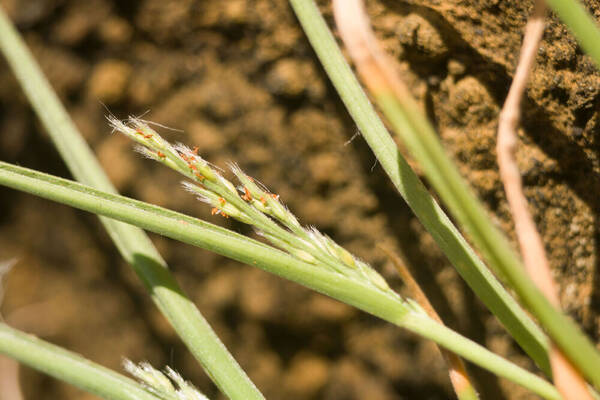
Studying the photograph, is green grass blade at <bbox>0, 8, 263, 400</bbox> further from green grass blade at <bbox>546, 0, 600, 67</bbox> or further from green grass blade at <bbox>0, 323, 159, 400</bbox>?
green grass blade at <bbox>546, 0, 600, 67</bbox>

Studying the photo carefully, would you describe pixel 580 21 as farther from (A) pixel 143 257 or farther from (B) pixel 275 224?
(A) pixel 143 257

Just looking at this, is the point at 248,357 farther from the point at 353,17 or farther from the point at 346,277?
the point at 353,17

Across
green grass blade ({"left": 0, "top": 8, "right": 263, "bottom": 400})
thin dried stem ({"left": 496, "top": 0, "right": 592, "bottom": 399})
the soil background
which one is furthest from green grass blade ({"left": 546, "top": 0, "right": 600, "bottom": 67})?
Answer: green grass blade ({"left": 0, "top": 8, "right": 263, "bottom": 400})

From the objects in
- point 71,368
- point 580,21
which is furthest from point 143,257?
point 580,21

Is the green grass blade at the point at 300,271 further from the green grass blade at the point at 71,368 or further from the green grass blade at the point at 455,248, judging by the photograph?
the green grass blade at the point at 71,368

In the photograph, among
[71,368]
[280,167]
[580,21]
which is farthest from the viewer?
[280,167]

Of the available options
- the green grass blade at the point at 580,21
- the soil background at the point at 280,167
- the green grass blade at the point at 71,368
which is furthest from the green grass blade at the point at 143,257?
the green grass blade at the point at 580,21

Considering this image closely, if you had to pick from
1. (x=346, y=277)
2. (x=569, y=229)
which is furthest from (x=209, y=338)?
(x=569, y=229)
